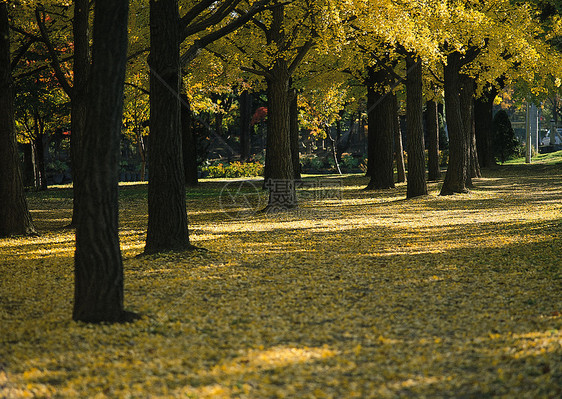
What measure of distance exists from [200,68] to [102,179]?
11875mm

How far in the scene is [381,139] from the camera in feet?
71.1

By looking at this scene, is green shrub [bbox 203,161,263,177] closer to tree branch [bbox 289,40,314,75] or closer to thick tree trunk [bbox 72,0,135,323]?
tree branch [bbox 289,40,314,75]

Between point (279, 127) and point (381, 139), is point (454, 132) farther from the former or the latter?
point (279, 127)

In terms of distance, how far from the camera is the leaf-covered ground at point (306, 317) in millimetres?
4141

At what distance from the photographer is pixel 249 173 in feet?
112

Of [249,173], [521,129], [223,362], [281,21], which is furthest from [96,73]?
[521,129]

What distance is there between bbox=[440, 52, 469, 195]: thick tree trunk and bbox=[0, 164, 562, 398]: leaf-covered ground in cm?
621

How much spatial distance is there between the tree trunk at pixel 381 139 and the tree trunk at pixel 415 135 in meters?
1.91

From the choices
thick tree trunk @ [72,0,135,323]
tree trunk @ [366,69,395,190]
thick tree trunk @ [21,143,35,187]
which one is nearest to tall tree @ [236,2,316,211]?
tree trunk @ [366,69,395,190]

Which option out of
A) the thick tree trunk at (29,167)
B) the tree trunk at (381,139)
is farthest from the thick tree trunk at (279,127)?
the thick tree trunk at (29,167)

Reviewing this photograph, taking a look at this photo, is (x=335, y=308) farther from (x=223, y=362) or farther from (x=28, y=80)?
(x=28, y=80)

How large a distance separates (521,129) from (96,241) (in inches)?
2877

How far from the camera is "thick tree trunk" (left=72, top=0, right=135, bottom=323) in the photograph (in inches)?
212

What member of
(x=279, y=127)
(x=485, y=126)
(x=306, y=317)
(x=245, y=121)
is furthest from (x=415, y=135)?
(x=245, y=121)
